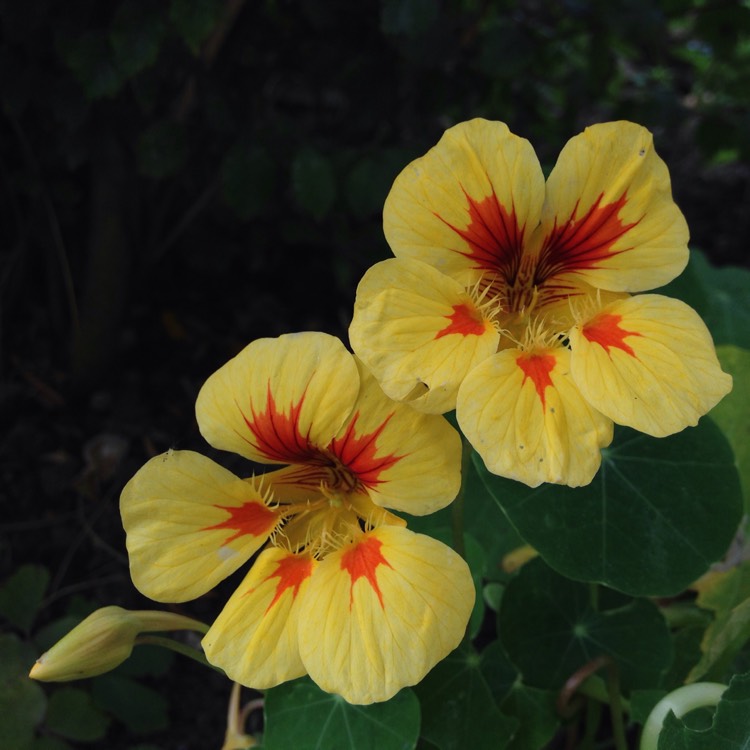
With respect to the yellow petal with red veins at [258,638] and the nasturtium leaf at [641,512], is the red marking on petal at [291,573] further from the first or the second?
the nasturtium leaf at [641,512]

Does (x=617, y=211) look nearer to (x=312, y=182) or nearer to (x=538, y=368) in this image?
(x=538, y=368)

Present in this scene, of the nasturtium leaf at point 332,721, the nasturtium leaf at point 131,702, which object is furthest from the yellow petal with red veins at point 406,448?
the nasturtium leaf at point 131,702

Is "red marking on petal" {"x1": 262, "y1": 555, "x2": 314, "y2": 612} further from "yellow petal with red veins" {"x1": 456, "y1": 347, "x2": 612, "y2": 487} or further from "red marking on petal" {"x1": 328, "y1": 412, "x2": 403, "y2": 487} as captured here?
"yellow petal with red veins" {"x1": 456, "y1": 347, "x2": 612, "y2": 487}

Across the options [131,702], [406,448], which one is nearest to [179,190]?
[131,702]

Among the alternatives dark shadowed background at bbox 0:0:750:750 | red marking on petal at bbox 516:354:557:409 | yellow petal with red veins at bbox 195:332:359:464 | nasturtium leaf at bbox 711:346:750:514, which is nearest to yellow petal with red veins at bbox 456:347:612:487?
red marking on petal at bbox 516:354:557:409

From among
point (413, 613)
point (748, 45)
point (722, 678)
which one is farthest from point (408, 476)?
point (748, 45)

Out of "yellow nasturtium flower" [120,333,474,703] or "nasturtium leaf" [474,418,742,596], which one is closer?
"yellow nasturtium flower" [120,333,474,703]

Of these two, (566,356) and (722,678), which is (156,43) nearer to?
(566,356)
